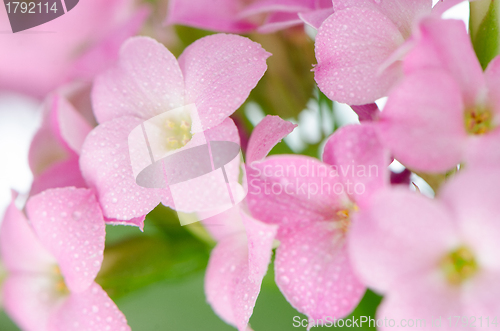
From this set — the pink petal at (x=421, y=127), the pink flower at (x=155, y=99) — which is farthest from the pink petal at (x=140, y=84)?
the pink petal at (x=421, y=127)

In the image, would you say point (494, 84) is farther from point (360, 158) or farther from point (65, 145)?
point (65, 145)

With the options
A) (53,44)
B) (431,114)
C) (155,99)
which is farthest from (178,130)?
(53,44)

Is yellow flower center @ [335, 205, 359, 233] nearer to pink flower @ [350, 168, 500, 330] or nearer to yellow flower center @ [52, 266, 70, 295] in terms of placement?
pink flower @ [350, 168, 500, 330]

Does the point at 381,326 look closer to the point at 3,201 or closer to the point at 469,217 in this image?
the point at 469,217

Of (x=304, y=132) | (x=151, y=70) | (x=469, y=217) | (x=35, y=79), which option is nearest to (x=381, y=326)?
(x=469, y=217)

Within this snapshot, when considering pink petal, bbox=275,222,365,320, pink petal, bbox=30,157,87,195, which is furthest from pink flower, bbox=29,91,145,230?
pink petal, bbox=275,222,365,320

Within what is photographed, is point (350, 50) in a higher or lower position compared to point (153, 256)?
higher
